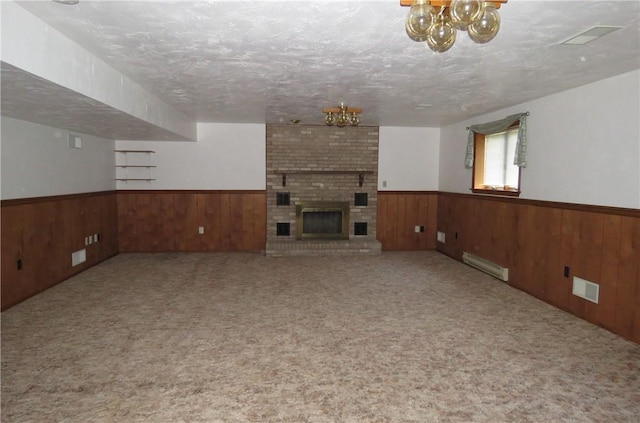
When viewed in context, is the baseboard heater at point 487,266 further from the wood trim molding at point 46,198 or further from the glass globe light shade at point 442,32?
the wood trim molding at point 46,198

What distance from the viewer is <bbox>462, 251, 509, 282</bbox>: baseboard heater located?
5156 millimetres

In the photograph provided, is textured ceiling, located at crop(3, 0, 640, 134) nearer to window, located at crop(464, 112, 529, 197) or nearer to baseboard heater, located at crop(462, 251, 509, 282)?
window, located at crop(464, 112, 529, 197)

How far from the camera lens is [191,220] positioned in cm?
709

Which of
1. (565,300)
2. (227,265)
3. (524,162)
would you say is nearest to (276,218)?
(227,265)

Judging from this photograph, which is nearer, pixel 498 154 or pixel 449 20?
pixel 449 20

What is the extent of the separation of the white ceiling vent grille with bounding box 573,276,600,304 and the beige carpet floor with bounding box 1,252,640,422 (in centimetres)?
26

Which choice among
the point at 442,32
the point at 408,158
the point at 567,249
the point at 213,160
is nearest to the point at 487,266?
the point at 567,249

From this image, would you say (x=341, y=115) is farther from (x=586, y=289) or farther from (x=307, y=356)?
(x=586, y=289)

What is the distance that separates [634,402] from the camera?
243 centimetres

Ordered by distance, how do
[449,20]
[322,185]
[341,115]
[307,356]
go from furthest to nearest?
[322,185] → [341,115] → [307,356] → [449,20]

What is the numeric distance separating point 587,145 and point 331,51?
2864 millimetres

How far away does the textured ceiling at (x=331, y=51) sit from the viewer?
2.22m

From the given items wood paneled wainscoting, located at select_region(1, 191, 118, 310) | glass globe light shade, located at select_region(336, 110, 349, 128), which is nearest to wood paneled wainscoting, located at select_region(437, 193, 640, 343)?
glass globe light shade, located at select_region(336, 110, 349, 128)

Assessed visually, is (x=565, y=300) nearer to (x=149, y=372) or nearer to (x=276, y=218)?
(x=149, y=372)
